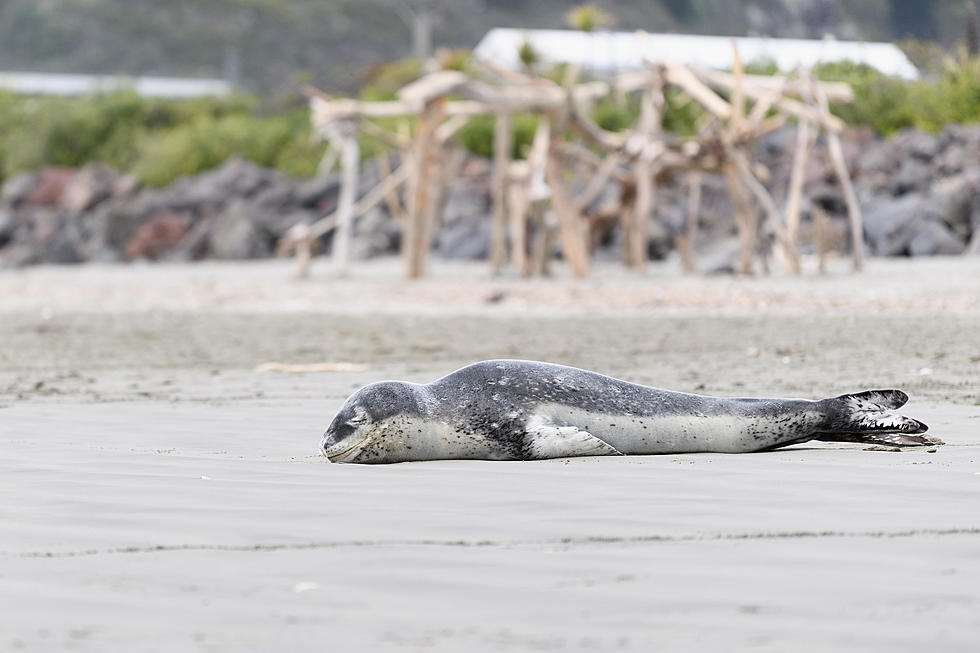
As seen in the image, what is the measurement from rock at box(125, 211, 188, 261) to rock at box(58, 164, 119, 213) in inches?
118

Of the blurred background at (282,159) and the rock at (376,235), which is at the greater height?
the blurred background at (282,159)

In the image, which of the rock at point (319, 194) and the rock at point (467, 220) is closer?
the rock at point (467, 220)

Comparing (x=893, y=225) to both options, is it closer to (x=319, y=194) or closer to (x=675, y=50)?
(x=319, y=194)

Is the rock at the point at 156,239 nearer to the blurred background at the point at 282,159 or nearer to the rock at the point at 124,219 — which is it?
the blurred background at the point at 282,159

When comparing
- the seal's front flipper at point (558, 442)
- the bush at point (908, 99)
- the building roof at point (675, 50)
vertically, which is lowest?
the seal's front flipper at point (558, 442)

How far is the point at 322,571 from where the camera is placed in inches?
144

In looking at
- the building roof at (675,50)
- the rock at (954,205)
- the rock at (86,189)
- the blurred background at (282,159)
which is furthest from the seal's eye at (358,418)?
the building roof at (675,50)

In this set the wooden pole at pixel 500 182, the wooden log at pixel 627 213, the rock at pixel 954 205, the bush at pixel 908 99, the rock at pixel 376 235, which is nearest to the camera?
the wooden pole at pixel 500 182

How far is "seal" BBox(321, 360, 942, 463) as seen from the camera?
18.2 feet

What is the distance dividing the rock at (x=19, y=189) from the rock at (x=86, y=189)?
34.6 inches

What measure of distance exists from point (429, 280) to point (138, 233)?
1158cm

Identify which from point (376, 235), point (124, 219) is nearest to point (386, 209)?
point (376, 235)

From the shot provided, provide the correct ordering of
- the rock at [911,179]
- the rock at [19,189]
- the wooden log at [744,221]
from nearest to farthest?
the wooden log at [744,221] < the rock at [911,179] < the rock at [19,189]

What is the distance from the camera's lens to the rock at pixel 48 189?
33250 millimetres
